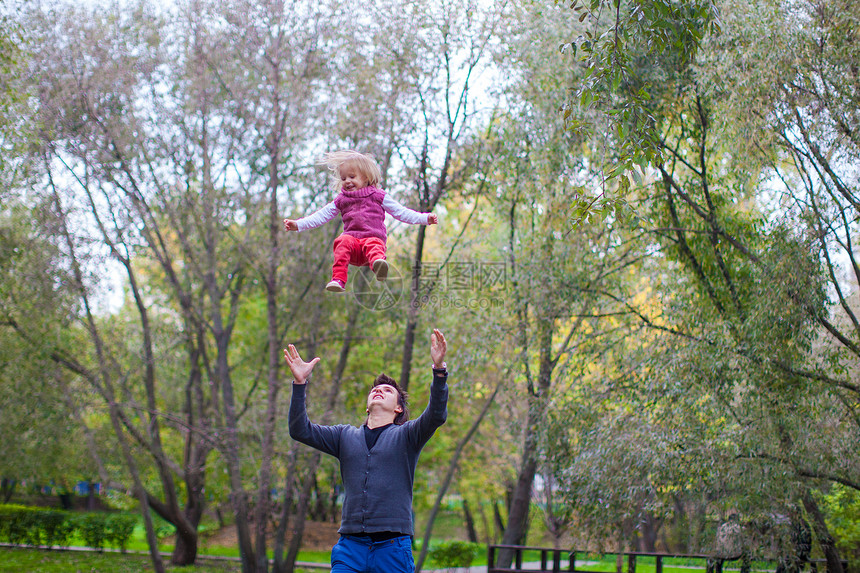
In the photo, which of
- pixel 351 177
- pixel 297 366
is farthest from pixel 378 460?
pixel 351 177

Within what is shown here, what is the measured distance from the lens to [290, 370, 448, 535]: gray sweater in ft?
9.76

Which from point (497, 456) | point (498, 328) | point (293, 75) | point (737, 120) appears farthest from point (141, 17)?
point (497, 456)

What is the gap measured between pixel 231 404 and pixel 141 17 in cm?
582

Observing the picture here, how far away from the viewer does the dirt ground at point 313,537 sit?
63.9 ft

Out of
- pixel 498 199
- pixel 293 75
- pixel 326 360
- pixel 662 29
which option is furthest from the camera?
pixel 326 360

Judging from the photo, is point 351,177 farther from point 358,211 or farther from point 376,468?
point 376,468

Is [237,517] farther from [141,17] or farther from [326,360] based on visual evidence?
[141,17]

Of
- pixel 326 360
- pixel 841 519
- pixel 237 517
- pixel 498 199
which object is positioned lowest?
pixel 237 517

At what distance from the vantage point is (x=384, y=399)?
10.9 ft

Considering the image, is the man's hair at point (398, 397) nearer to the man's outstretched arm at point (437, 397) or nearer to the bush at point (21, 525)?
the man's outstretched arm at point (437, 397)

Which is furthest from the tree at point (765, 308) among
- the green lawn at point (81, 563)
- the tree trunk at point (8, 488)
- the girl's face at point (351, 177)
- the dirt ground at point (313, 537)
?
the tree trunk at point (8, 488)

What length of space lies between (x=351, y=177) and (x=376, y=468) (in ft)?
4.57

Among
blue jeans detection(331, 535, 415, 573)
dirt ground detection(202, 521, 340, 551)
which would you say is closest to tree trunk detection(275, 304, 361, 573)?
blue jeans detection(331, 535, 415, 573)

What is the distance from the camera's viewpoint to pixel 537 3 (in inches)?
341
